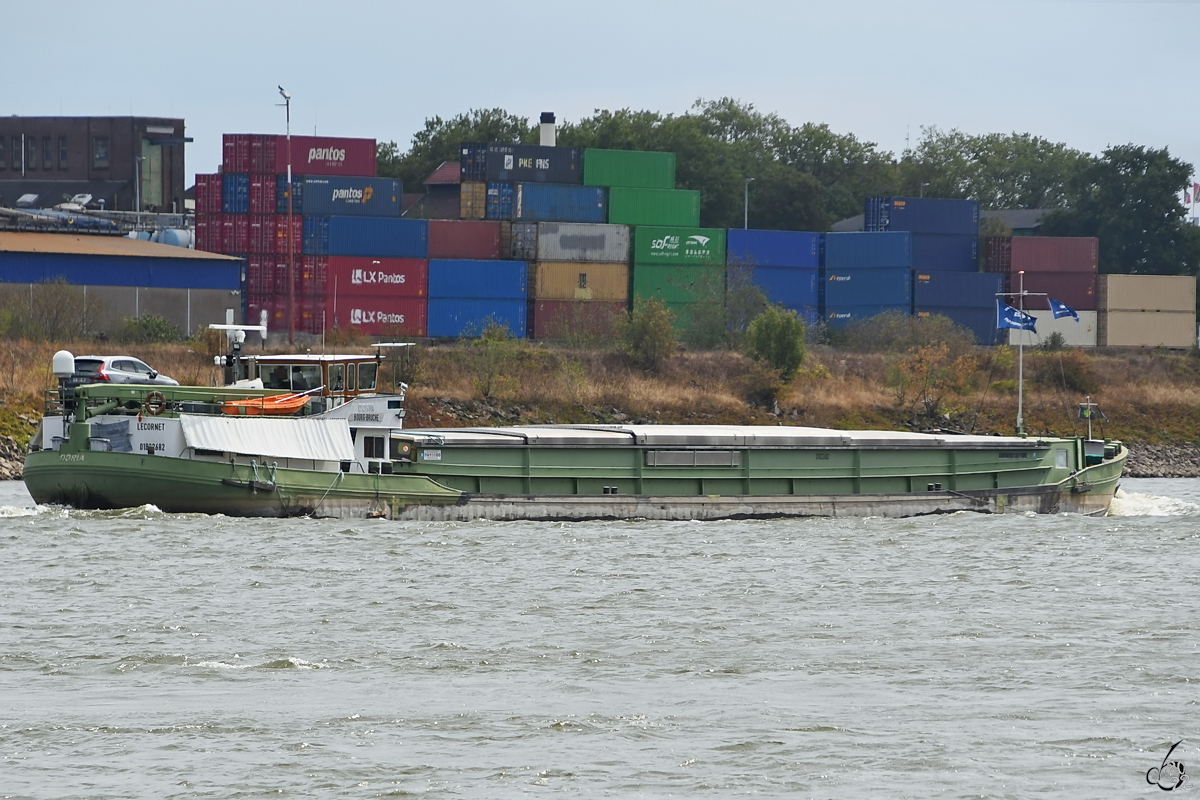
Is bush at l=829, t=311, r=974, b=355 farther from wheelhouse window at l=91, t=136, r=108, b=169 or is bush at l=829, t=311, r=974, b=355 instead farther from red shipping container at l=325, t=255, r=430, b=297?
wheelhouse window at l=91, t=136, r=108, b=169

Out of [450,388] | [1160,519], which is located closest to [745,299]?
[450,388]

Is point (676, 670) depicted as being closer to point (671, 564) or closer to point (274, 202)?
point (671, 564)

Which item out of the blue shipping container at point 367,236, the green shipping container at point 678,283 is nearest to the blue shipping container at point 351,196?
the blue shipping container at point 367,236

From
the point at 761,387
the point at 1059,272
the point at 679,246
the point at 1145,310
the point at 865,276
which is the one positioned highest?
the point at 679,246

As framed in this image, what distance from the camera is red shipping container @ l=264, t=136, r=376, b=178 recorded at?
7650 cm

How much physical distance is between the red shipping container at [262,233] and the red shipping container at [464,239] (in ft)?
25.0

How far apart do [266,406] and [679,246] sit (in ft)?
151

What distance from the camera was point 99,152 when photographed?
378 feet

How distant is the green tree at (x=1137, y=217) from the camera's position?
106562 mm

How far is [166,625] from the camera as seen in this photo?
2167cm

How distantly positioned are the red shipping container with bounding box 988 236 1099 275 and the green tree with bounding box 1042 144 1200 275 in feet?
66.9

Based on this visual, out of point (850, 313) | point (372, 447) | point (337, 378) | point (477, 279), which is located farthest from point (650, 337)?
point (372, 447)

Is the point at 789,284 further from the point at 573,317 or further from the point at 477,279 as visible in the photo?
the point at 477,279

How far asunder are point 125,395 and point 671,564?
515 inches
